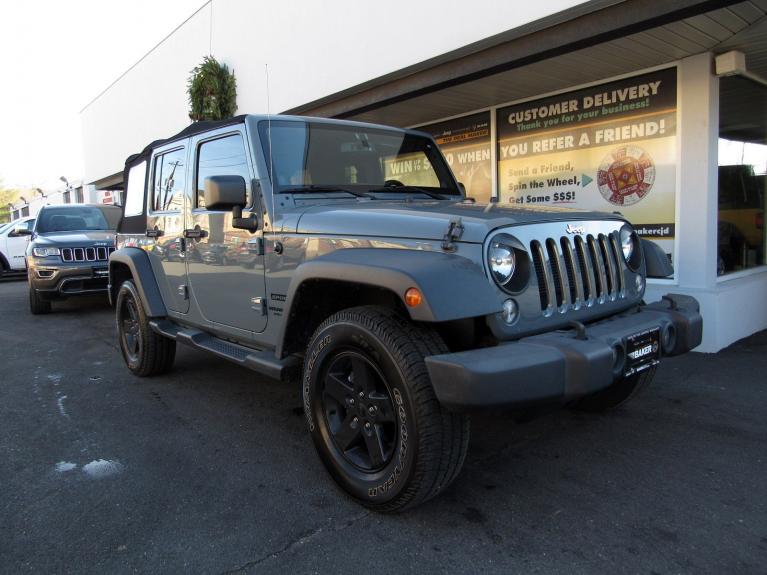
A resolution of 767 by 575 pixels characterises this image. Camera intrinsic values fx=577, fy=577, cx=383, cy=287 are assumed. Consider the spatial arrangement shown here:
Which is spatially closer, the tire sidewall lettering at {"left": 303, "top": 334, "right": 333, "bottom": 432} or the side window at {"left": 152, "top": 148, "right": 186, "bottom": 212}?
the tire sidewall lettering at {"left": 303, "top": 334, "right": 333, "bottom": 432}

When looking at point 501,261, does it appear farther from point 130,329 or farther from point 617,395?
point 130,329

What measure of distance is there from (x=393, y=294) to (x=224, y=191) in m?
1.14

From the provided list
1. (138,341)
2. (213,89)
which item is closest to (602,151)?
(138,341)

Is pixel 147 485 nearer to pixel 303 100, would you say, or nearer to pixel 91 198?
pixel 303 100

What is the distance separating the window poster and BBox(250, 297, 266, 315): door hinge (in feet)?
15.5

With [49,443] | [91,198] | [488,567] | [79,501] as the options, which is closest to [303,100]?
[49,443]

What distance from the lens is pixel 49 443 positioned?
147 inches

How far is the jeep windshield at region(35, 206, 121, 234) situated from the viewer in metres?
9.69

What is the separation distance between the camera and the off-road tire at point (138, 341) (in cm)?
494

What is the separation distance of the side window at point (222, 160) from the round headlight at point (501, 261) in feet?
5.40

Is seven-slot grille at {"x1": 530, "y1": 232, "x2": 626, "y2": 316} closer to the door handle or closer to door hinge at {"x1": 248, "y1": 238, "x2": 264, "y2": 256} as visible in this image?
door hinge at {"x1": 248, "y1": 238, "x2": 264, "y2": 256}

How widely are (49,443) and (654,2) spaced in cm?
520

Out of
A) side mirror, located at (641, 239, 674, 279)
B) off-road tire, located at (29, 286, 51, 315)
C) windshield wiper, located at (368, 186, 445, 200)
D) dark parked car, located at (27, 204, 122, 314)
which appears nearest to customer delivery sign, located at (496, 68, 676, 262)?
windshield wiper, located at (368, 186, 445, 200)

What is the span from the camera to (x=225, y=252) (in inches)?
149
